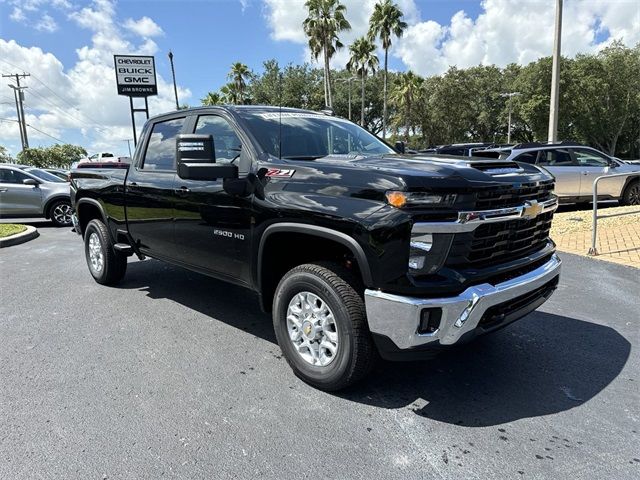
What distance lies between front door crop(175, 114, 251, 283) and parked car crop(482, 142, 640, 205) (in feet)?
28.7

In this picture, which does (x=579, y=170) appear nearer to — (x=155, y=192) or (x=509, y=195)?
(x=509, y=195)

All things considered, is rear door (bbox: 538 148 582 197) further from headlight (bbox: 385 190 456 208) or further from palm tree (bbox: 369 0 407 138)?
palm tree (bbox: 369 0 407 138)

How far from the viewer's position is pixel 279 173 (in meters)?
3.36

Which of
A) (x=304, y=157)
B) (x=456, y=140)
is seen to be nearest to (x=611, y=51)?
(x=456, y=140)

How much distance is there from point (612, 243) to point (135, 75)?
874 inches

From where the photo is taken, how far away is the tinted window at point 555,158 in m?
11.3

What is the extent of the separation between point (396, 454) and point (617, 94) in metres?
47.5

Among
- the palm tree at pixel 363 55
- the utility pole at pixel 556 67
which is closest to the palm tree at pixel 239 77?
the palm tree at pixel 363 55

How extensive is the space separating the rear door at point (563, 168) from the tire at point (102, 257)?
950 cm

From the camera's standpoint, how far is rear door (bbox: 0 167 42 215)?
11836 mm

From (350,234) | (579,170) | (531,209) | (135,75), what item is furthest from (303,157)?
(135,75)

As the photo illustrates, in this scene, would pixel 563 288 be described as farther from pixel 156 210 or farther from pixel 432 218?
pixel 156 210

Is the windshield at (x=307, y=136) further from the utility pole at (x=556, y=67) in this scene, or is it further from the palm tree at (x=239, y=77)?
the palm tree at (x=239, y=77)

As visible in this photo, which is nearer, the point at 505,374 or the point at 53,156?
the point at 505,374
